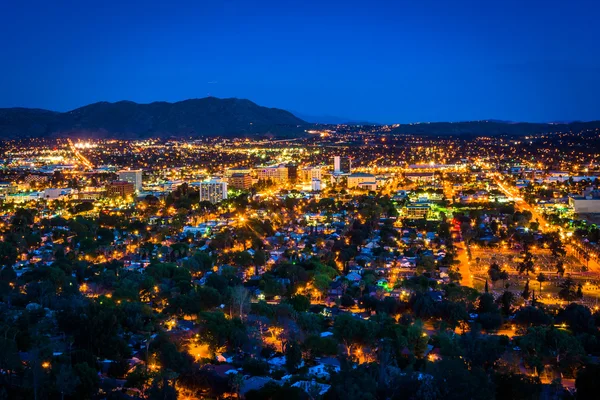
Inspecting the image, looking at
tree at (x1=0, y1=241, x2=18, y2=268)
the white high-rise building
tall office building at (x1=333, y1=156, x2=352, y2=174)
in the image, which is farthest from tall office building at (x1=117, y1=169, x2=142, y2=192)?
tree at (x1=0, y1=241, x2=18, y2=268)

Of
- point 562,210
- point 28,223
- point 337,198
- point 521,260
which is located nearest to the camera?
point 521,260

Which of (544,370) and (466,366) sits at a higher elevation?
(466,366)

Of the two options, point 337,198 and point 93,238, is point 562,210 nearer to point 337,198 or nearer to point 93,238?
point 337,198

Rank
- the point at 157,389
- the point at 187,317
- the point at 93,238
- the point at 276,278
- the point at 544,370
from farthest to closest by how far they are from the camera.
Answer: the point at 93,238 < the point at 276,278 < the point at 187,317 < the point at 544,370 < the point at 157,389

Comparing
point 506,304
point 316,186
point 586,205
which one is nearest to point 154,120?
point 316,186

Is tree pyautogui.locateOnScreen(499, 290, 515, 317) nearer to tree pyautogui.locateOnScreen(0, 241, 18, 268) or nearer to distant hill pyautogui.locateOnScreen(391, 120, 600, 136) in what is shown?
tree pyautogui.locateOnScreen(0, 241, 18, 268)

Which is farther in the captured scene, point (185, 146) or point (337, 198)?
point (185, 146)

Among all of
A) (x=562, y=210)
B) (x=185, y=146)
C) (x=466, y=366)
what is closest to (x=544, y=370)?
(x=466, y=366)

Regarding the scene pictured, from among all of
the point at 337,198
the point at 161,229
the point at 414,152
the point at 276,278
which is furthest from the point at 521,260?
the point at 414,152
